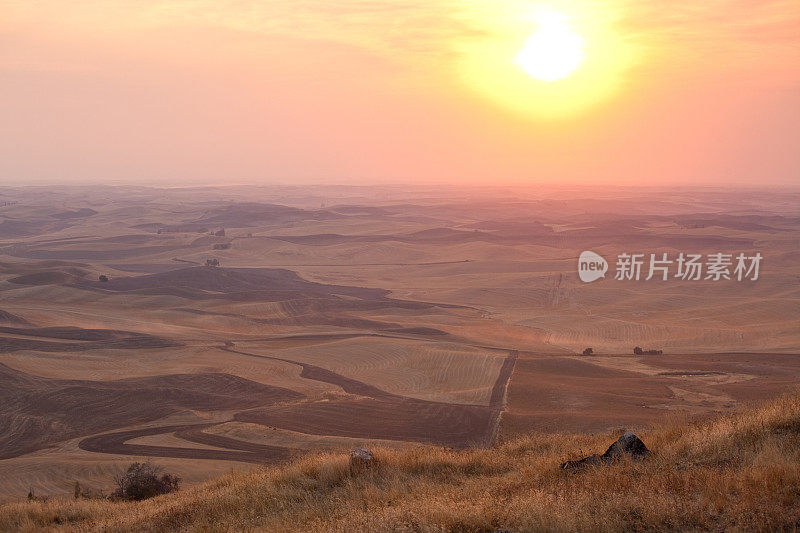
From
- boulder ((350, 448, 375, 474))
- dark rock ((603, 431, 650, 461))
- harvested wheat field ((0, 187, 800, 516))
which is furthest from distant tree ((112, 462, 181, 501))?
dark rock ((603, 431, 650, 461))

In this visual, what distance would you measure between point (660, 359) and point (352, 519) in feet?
159

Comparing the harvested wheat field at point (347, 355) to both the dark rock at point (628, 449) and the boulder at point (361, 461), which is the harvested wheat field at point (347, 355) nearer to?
the boulder at point (361, 461)

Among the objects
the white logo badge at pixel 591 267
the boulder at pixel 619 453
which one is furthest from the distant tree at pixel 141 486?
the white logo badge at pixel 591 267

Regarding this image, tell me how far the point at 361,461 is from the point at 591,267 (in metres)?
99.4

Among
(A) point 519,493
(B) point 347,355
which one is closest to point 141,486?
(A) point 519,493

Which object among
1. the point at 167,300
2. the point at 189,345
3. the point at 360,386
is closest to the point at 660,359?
the point at 360,386

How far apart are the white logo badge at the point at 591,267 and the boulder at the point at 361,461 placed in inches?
3469

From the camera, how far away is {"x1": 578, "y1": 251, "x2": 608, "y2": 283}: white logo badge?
99.2 m

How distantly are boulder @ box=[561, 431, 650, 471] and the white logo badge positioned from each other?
88.4 m

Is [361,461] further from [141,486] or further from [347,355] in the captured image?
[347,355]

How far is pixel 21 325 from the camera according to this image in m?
65.8

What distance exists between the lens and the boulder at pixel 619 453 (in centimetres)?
A: 1055

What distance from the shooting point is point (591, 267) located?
106750 mm

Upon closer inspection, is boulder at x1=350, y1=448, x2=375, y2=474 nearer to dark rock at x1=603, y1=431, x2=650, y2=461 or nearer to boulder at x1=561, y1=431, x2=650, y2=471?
boulder at x1=561, y1=431, x2=650, y2=471
